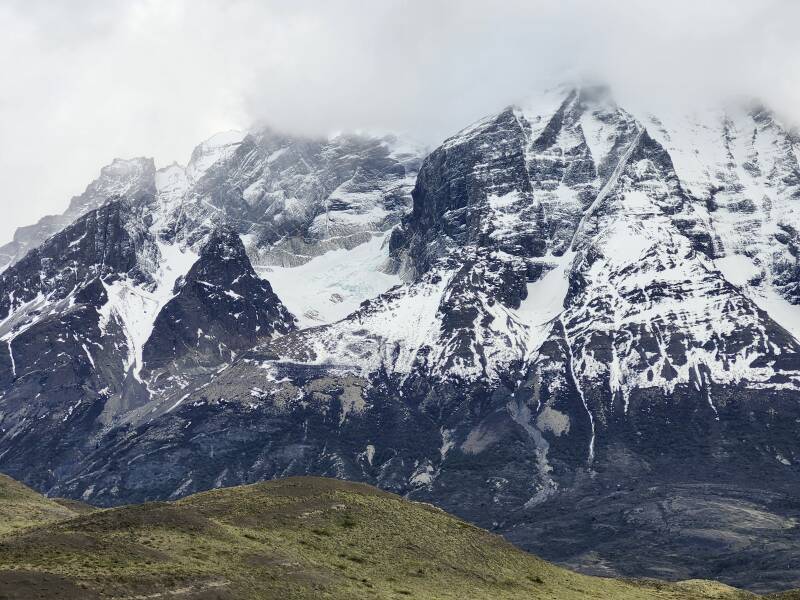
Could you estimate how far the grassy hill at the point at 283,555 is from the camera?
92875 millimetres

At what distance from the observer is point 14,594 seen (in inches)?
3290

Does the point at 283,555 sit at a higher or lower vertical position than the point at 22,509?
higher

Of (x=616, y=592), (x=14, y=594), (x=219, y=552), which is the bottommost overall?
(x=14, y=594)

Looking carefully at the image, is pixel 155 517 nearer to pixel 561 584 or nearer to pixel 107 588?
pixel 107 588

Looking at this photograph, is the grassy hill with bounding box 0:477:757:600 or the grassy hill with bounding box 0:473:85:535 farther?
the grassy hill with bounding box 0:473:85:535

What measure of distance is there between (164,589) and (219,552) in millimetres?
13747

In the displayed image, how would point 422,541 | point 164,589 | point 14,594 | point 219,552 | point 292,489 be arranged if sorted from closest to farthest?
point 14,594 < point 164,589 < point 219,552 < point 422,541 < point 292,489

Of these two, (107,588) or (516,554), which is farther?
(516,554)

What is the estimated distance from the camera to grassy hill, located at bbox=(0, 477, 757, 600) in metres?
92.9

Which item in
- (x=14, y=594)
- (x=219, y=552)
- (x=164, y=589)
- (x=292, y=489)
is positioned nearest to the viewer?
(x=14, y=594)

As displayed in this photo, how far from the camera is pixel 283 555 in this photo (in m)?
109

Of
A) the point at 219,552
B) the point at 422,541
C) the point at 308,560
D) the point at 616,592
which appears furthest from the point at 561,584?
the point at 219,552

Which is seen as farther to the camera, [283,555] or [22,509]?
[22,509]

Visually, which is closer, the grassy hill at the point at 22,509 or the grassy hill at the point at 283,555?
the grassy hill at the point at 283,555
